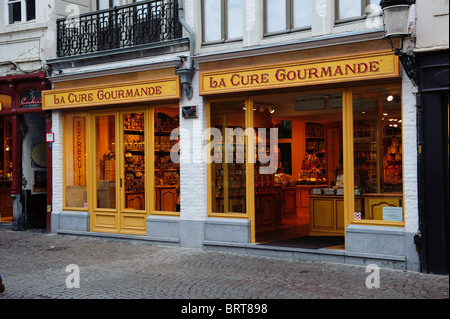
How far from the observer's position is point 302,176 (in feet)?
57.3

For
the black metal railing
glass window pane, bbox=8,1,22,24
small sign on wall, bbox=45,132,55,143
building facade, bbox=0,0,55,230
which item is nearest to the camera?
the black metal railing

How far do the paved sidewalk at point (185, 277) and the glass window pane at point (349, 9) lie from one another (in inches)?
175

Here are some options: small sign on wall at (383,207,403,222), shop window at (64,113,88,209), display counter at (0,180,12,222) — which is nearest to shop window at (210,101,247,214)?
small sign on wall at (383,207,403,222)

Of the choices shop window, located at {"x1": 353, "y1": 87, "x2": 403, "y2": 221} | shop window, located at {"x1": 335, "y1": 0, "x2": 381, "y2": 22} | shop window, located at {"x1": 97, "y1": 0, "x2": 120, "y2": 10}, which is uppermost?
shop window, located at {"x1": 97, "y1": 0, "x2": 120, "y2": 10}

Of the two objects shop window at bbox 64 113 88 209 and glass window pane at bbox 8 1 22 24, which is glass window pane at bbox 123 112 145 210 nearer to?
shop window at bbox 64 113 88 209

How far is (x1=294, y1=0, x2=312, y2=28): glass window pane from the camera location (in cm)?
1087

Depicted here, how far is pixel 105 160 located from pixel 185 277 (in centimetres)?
549

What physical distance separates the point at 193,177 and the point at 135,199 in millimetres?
1918

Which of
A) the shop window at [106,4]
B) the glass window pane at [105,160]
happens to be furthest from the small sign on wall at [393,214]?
the shop window at [106,4]

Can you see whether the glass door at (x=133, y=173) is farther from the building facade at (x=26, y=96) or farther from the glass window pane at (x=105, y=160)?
the building facade at (x=26, y=96)

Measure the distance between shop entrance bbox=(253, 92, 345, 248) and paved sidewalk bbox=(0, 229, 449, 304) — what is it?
1649mm

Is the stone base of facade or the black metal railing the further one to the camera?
the black metal railing

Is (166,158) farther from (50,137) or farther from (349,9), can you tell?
(349,9)

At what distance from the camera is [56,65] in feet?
47.4
